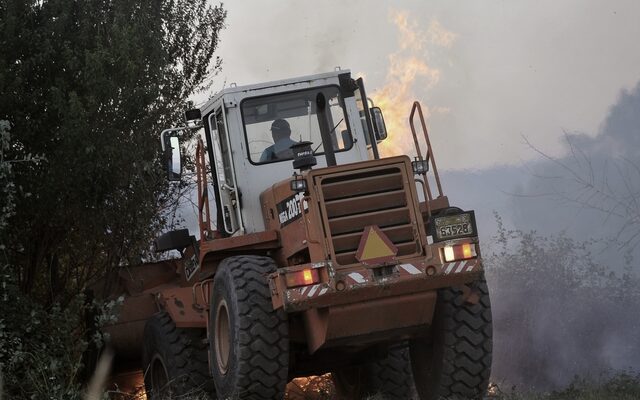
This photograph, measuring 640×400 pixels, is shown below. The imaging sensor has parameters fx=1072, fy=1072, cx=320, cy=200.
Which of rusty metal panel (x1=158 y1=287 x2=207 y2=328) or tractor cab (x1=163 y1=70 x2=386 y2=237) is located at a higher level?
tractor cab (x1=163 y1=70 x2=386 y2=237)

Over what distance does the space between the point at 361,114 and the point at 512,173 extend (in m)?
6.21

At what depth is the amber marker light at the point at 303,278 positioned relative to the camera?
862 centimetres

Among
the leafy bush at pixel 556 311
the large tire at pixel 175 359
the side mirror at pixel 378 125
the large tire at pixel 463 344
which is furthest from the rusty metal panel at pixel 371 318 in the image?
the leafy bush at pixel 556 311

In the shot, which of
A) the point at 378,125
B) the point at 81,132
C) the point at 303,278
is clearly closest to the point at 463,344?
the point at 303,278

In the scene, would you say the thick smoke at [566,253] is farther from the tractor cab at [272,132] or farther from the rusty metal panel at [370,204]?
the rusty metal panel at [370,204]

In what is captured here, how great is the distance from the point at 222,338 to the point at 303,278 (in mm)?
1528

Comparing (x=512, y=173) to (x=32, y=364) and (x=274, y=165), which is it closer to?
(x=274, y=165)

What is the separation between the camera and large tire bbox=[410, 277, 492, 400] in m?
9.19

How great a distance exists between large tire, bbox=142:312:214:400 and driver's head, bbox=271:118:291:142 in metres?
2.41

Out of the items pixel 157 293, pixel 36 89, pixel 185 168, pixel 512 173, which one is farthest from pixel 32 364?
pixel 512 173

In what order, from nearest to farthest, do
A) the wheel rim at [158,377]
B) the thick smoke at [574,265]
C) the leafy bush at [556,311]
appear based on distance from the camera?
the wheel rim at [158,377]
the leafy bush at [556,311]
the thick smoke at [574,265]

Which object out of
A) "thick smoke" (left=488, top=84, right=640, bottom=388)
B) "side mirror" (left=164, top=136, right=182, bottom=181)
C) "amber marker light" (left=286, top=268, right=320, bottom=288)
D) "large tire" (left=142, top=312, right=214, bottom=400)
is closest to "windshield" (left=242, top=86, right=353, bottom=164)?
"side mirror" (left=164, top=136, right=182, bottom=181)

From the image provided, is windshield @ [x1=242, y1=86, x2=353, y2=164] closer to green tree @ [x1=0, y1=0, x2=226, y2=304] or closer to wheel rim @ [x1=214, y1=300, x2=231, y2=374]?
wheel rim @ [x1=214, y1=300, x2=231, y2=374]

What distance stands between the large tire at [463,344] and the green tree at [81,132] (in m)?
5.35
